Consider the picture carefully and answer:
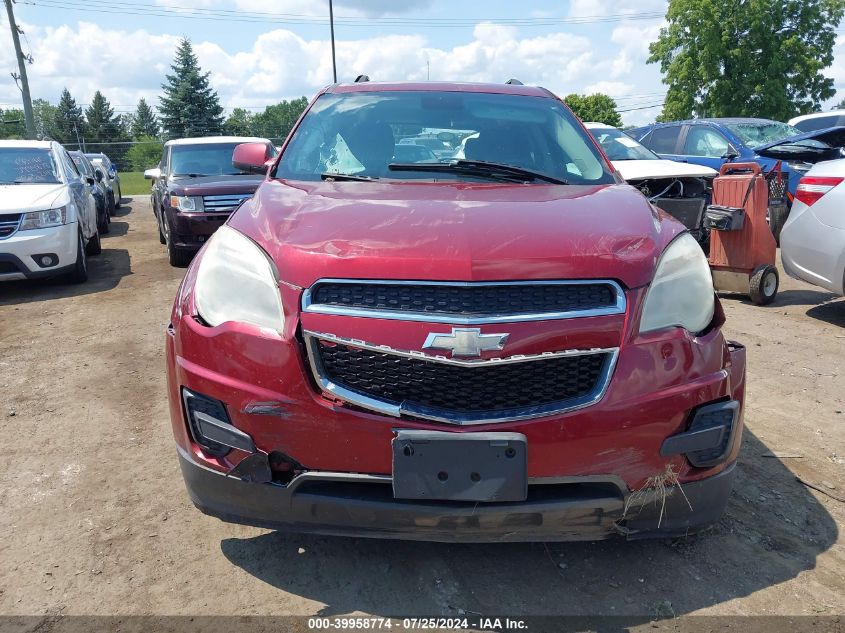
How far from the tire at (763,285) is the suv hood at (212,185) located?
18.8ft

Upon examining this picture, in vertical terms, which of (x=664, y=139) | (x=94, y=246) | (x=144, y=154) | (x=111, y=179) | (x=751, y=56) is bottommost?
(x=144, y=154)

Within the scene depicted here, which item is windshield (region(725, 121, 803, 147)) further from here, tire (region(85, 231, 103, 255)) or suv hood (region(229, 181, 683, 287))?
tire (region(85, 231, 103, 255))

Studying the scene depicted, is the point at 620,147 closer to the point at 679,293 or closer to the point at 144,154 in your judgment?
the point at 679,293

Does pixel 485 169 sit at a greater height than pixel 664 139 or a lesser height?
greater

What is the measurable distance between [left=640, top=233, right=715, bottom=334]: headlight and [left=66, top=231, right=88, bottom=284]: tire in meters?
7.37

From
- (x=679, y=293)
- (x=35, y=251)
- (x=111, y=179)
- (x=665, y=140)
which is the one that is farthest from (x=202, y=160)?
(x=111, y=179)

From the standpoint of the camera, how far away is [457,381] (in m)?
2.07

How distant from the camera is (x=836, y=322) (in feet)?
20.0

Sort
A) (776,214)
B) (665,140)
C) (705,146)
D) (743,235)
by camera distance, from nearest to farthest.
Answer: (743,235)
(776,214)
(705,146)
(665,140)

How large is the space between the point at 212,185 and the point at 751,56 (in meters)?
33.7

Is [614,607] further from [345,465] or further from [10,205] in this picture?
[10,205]

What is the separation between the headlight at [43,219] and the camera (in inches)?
289

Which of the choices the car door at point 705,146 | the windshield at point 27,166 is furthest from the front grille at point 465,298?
the car door at point 705,146

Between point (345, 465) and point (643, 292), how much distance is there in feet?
3.52
